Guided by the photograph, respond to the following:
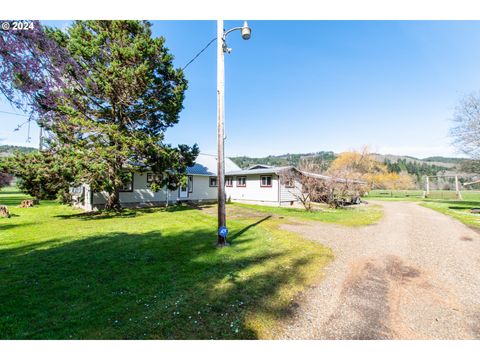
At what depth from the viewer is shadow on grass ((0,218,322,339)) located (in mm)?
2859

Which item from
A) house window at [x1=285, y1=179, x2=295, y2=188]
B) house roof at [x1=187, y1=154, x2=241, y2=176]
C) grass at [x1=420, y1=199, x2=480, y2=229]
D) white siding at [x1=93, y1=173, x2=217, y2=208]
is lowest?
grass at [x1=420, y1=199, x2=480, y2=229]

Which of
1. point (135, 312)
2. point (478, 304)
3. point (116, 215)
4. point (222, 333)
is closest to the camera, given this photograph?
point (222, 333)

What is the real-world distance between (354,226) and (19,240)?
13.2 m

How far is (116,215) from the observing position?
13.1 metres

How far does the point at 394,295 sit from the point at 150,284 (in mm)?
4450

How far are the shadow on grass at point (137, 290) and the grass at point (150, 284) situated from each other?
16 mm

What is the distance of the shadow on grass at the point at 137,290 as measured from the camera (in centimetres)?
286

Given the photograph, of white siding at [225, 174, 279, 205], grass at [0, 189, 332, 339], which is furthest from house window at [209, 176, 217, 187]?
grass at [0, 189, 332, 339]

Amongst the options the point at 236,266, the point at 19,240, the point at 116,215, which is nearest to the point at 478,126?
the point at 236,266

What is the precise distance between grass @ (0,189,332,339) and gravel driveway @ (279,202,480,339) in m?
0.41

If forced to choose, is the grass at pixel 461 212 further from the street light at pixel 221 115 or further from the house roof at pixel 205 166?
the house roof at pixel 205 166

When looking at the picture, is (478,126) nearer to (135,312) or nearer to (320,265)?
(320,265)

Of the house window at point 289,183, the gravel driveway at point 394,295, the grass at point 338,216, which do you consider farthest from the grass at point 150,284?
the house window at point 289,183

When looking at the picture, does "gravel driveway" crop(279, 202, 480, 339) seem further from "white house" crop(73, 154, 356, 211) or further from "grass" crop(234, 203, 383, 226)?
"white house" crop(73, 154, 356, 211)
